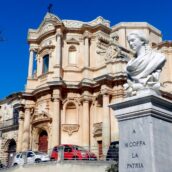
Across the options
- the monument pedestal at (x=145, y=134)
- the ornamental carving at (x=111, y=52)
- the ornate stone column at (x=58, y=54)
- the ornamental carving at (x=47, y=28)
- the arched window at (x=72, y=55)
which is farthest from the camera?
the ornamental carving at (x=47, y=28)

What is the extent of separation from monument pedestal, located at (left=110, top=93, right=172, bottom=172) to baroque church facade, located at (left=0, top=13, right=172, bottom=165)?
20.4m

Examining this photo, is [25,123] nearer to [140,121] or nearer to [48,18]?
[48,18]

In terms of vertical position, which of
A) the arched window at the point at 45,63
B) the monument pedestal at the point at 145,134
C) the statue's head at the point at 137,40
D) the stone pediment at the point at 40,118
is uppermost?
the arched window at the point at 45,63

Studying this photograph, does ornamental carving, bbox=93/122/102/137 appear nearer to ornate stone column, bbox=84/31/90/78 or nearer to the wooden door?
the wooden door

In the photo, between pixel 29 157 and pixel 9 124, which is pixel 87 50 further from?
pixel 9 124

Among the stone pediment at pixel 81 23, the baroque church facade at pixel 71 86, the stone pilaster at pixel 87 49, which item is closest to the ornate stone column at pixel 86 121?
the baroque church facade at pixel 71 86

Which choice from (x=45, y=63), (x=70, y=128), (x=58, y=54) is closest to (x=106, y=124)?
(x=70, y=128)

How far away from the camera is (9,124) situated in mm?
38844

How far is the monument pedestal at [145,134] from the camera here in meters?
4.89

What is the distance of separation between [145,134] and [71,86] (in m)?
24.1

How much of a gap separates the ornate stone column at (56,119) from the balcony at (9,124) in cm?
1076

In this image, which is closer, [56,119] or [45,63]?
[56,119]

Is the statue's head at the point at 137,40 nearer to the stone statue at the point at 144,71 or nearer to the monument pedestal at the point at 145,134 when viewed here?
the stone statue at the point at 144,71

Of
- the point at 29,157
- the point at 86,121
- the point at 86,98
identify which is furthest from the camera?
the point at 86,98
